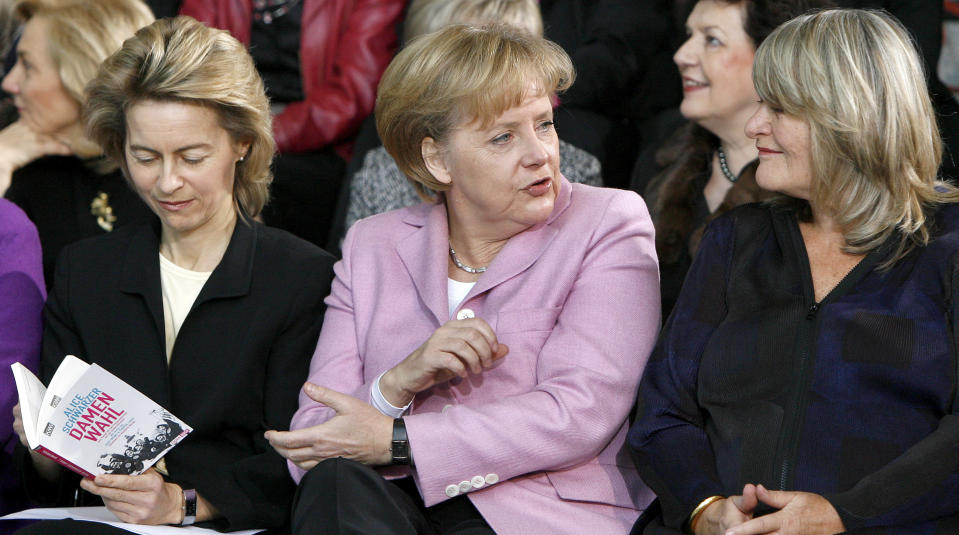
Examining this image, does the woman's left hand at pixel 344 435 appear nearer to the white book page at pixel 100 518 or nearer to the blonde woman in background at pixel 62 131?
the white book page at pixel 100 518

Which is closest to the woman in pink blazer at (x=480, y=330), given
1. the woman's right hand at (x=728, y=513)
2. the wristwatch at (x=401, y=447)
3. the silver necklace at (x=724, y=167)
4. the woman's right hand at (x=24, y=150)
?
the wristwatch at (x=401, y=447)

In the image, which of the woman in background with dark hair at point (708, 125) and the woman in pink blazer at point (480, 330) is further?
the woman in background with dark hair at point (708, 125)

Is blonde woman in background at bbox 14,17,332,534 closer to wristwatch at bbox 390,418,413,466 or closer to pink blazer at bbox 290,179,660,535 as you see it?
pink blazer at bbox 290,179,660,535

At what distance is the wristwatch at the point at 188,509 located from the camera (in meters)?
2.76

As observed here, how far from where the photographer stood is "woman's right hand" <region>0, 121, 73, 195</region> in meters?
3.94

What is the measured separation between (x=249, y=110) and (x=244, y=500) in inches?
38.1

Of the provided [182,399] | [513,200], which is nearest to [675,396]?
[513,200]

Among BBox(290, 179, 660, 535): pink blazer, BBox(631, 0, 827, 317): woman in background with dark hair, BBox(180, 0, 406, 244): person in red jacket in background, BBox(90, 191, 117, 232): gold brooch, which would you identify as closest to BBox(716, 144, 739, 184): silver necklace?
BBox(631, 0, 827, 317): woman in background with dark hair

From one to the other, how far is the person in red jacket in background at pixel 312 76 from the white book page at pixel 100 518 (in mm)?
1747

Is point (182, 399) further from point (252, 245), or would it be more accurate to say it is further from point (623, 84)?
point (623, 84)

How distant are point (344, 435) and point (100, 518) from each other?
0.63 meters

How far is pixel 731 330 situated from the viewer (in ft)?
8.09

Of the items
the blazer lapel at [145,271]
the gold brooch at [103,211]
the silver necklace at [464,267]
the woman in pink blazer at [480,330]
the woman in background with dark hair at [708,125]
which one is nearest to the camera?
the woman in pink blazer at [480,330]

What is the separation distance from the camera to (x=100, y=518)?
267cm
